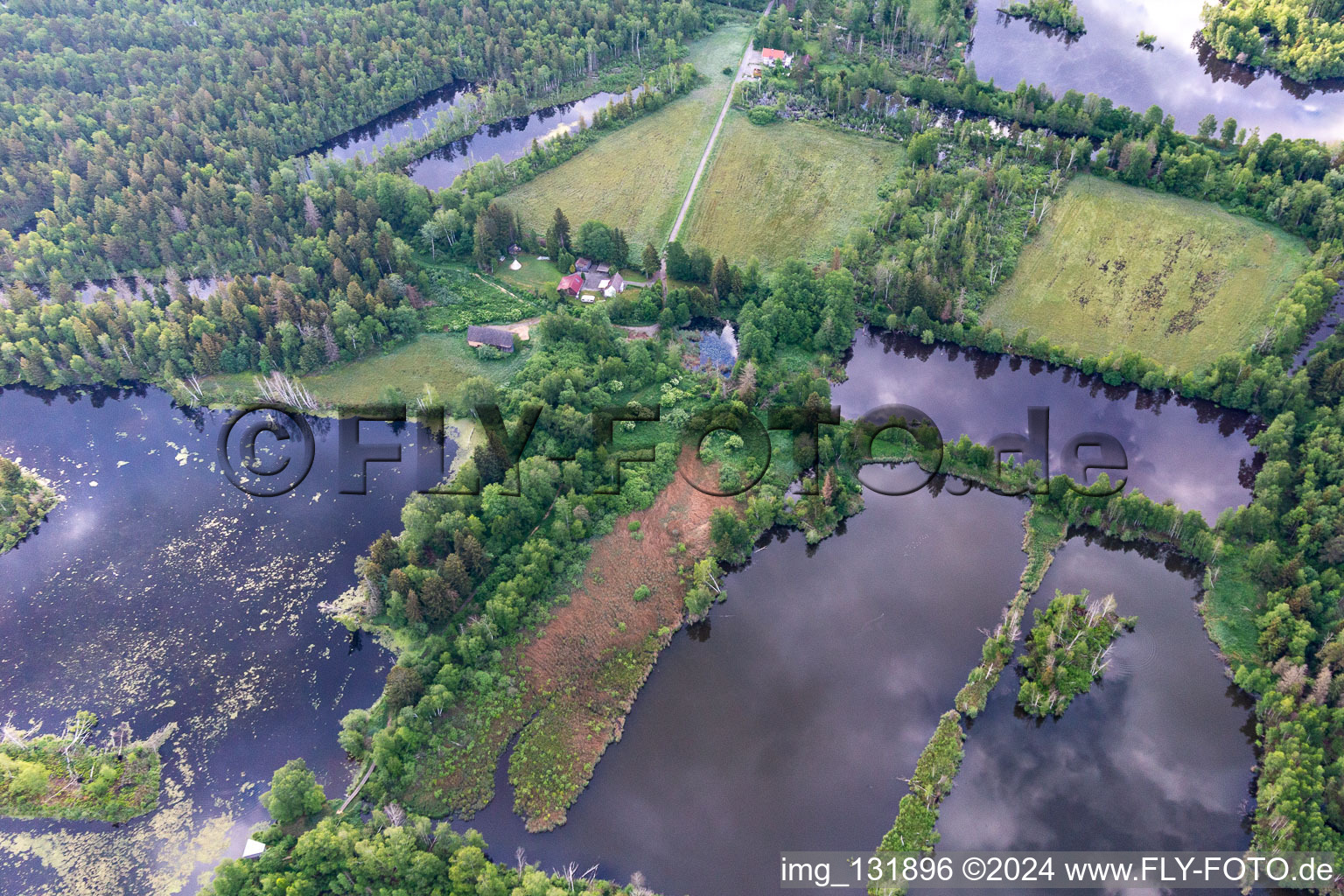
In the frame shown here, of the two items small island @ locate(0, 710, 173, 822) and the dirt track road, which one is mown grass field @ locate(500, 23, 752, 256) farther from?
small island @ locate(0, 710, 173, 822)

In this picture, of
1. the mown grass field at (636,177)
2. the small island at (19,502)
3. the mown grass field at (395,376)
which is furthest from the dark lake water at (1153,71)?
the small island at (19,502)

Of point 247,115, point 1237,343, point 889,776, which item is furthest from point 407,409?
point 1237,343

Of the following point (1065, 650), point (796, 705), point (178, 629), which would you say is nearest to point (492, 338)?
point (178, 629)

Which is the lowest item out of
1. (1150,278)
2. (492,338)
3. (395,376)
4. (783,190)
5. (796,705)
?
(796,705)

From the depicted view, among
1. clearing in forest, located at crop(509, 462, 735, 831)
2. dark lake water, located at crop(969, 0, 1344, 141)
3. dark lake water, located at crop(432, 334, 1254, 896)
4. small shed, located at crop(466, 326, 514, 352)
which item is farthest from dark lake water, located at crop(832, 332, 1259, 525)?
dark lake water, located at crop(969, 0, 1344, 141)

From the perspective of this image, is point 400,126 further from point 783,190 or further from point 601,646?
point 601,646

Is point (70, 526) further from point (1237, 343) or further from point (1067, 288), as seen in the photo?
point (1237, 343)
